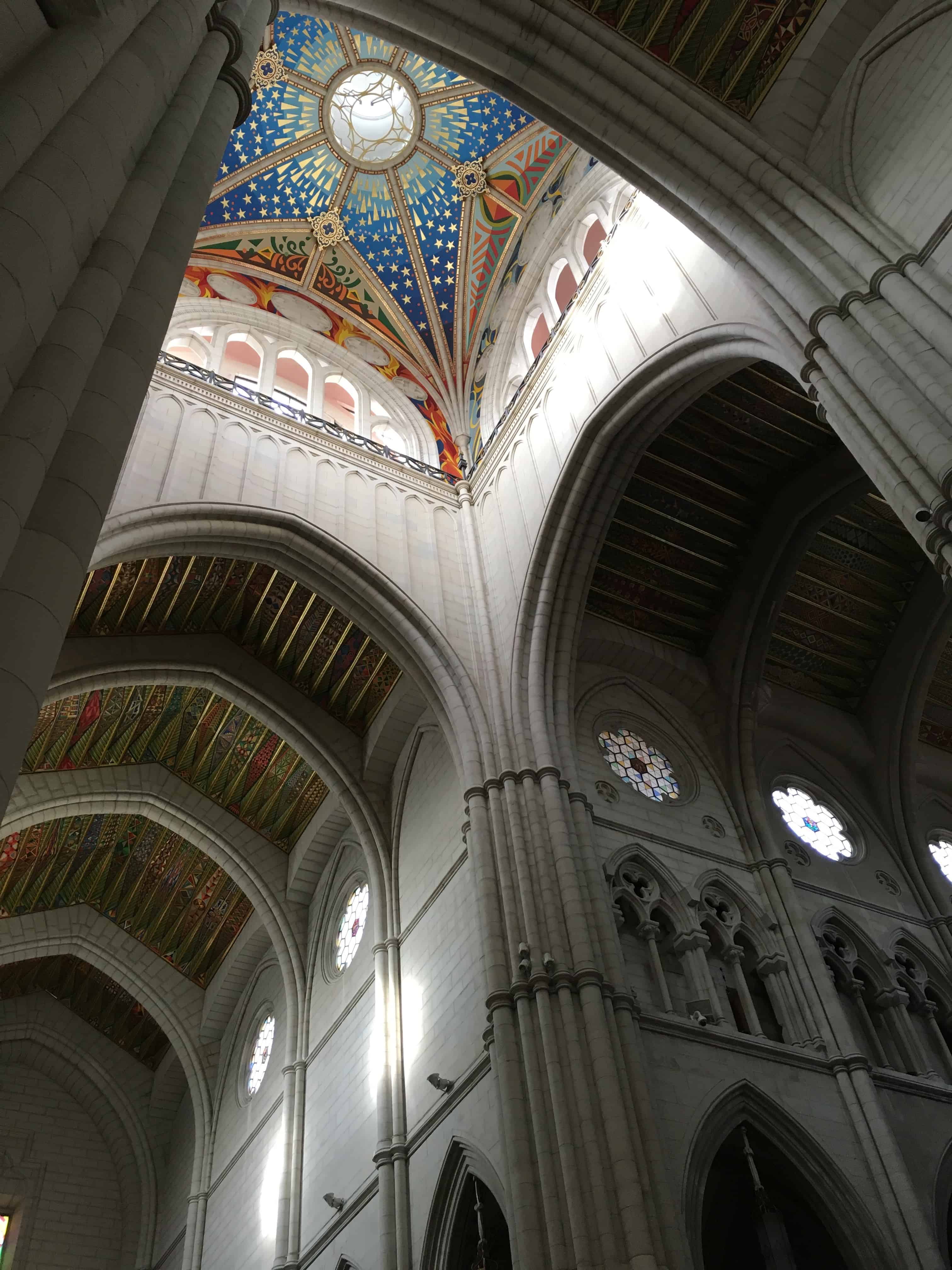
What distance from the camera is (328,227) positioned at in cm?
1703

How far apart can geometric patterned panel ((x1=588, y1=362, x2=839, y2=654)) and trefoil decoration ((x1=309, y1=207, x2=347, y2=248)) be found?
7180 millimetres

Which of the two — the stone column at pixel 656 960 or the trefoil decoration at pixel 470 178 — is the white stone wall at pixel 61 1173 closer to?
the stone column at pixel 656 960

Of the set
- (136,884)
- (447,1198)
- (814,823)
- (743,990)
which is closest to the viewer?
(447,1198)

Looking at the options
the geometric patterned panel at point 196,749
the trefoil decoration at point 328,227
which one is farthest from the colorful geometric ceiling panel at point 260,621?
the trefoil decoration at point 328,227

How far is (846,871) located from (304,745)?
7.14 metres

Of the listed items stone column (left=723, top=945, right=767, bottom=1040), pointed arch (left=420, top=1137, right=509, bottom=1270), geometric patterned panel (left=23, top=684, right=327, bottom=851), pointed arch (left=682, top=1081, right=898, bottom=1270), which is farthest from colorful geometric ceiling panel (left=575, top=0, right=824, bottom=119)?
pointed arch (left=420, top=1137, right=509, bottom=1270)

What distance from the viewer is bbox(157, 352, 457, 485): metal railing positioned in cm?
1362

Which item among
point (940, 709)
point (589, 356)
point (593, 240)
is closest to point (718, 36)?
point (589, 356)

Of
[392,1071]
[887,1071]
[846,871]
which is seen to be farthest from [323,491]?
[887,1071]

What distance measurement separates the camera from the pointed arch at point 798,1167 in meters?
8.88

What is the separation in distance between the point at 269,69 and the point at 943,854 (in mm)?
14773

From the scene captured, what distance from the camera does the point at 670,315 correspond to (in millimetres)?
11289

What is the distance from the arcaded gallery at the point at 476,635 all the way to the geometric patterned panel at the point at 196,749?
0.28 feet

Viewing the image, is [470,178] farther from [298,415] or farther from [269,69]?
[298,415]
